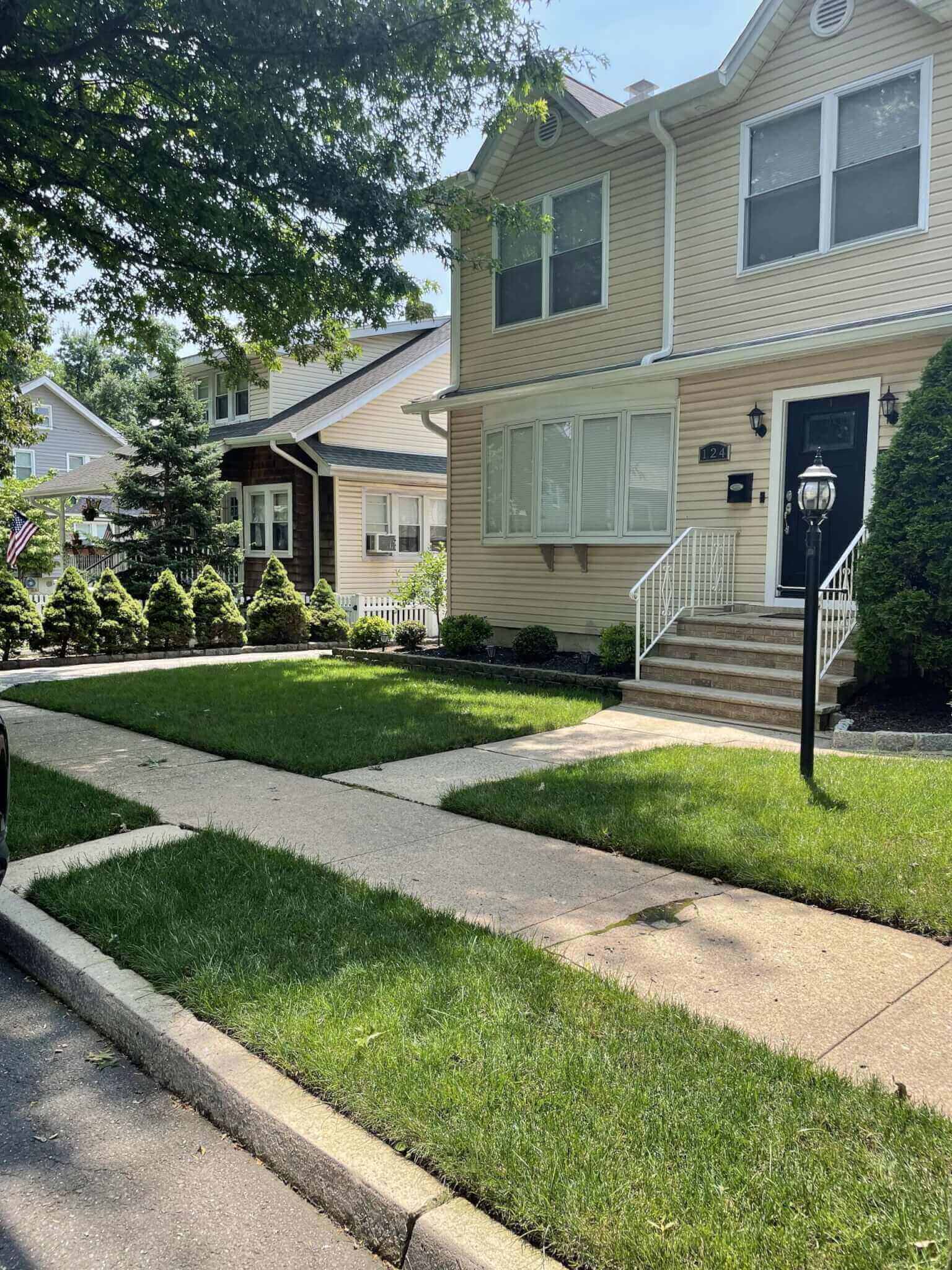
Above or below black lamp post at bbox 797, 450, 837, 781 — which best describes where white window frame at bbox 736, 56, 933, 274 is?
A: above

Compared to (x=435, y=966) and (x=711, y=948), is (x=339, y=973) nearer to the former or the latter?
(x=435, y=966)

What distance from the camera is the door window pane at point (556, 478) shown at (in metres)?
11.9

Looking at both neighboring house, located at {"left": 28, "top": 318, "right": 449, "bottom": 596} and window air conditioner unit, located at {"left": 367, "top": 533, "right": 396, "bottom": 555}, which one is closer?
neighboring house, located at {"left": 28, "top": 318, "right": 449, "bottom": 596}

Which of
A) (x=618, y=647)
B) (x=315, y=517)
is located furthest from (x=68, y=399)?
(x=618, y=647)

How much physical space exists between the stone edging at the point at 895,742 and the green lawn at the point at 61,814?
5152 mm

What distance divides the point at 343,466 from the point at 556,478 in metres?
7.86

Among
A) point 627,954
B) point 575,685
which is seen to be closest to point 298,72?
point 575,685

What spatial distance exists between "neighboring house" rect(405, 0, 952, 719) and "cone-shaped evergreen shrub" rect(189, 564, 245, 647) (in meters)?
4.35

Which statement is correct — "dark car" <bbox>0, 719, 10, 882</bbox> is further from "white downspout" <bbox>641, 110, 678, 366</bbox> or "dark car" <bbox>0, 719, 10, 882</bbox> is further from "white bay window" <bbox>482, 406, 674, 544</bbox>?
"white downspout" <bbox>641, 110, 678, 366</bbox>

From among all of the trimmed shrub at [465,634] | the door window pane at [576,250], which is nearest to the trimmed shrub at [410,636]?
the trimmed shrub at [465,634]

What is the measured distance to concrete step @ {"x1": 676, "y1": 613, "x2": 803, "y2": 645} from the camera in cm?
895

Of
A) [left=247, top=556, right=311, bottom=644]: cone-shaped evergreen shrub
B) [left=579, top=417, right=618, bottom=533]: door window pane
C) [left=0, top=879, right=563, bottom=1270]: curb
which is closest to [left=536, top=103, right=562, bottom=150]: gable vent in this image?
[left=579, top=417, right=618, bottom=533]: door window pane

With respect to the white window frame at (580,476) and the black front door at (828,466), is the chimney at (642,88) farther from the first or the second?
the black front door at (828,466)

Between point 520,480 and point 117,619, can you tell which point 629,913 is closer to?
point 520,480
